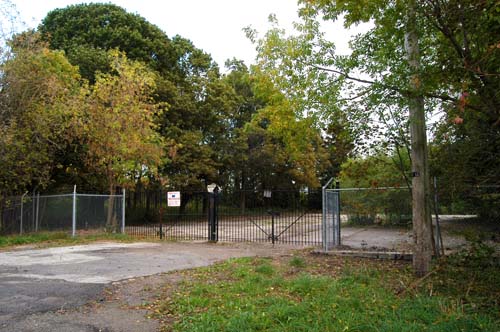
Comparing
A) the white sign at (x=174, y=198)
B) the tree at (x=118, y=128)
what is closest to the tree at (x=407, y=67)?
the white sign at (x=174, y=198)

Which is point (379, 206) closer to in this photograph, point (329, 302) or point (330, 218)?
point (330, 218)

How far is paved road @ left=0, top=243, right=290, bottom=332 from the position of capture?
5.20m

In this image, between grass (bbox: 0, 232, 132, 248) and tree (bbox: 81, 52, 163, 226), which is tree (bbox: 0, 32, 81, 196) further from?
grass (bbox: 0, 232, 132, 248)

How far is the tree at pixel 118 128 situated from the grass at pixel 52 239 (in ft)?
5.06

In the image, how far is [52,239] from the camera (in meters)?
14.9

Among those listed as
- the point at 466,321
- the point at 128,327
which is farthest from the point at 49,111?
the point at 466,321

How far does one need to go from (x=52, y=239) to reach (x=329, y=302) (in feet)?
42.2

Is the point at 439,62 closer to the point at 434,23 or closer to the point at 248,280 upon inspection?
the point at 434,23

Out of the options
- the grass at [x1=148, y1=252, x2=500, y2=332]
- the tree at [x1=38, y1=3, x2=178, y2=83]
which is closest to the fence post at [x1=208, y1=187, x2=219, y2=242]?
the grass at [x1=148, y1=252, x2=500, y2=332]

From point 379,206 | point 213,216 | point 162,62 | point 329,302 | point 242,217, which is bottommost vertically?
point 329,302

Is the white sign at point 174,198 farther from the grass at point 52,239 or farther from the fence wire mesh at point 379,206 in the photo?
the fence wire mesh at point 379,206

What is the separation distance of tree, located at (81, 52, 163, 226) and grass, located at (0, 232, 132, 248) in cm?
154

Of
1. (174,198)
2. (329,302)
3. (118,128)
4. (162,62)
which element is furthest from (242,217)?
(162,62)

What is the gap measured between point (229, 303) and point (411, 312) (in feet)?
7.66
